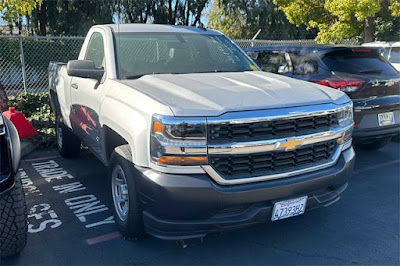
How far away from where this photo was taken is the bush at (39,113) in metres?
6.60

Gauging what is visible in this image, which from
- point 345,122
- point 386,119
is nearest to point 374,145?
point 386,119

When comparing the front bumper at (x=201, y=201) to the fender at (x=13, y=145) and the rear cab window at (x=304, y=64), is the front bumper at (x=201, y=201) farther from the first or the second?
the rear cab window at (x=304, y=64)

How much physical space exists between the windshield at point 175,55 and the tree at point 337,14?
816cm

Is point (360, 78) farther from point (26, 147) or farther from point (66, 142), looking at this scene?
point (26, 147)

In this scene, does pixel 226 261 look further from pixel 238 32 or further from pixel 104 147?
pixel 238 32

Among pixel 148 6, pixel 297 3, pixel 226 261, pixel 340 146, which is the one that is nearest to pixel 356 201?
pixel 340 146

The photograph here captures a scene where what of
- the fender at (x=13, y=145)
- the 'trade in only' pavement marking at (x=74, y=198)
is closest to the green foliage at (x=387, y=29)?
the 'trade in only' pavement marking at (x=74, y=198)

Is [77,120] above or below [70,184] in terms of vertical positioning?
above

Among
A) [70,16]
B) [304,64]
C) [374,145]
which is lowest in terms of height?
[374,145]

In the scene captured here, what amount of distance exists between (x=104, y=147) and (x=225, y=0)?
2038 cm

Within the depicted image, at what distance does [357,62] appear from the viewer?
18.0ft

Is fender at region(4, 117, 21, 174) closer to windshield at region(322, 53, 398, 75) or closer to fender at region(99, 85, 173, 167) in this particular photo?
fender at region(99, 85, 173, 167)

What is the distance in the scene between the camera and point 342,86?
5.11m

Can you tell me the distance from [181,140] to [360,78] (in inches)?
139
